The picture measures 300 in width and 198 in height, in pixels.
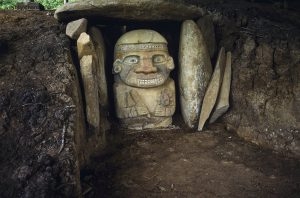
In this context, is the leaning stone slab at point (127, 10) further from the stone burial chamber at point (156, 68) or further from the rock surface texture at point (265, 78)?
the rock surface texture at point (265, 78)

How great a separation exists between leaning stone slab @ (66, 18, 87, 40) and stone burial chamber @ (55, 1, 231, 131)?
0.61 ft

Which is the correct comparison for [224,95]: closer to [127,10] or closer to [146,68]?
[146,68]

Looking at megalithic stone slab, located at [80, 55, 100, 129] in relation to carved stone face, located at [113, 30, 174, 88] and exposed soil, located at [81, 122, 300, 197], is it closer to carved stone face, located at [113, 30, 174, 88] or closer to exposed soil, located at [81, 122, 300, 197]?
exposed soil, located at [81, 122, 300, 197]

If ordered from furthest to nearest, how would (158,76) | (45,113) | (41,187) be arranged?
(158,76), (45,113), (41,187)

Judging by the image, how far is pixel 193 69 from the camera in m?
5.43

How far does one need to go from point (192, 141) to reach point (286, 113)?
128 centimetres

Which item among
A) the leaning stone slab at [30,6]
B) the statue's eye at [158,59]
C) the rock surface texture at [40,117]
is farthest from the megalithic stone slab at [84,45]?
the leaning stone slab at [30,6]

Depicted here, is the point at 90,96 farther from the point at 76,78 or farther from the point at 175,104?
the point at 175,104

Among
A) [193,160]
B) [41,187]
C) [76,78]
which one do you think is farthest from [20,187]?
[193,160]

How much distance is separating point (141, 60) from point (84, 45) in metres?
0.94

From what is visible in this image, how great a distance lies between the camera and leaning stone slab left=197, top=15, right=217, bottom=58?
18.4 feet

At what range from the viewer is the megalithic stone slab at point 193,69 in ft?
17.8

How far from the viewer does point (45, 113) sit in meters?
4.09

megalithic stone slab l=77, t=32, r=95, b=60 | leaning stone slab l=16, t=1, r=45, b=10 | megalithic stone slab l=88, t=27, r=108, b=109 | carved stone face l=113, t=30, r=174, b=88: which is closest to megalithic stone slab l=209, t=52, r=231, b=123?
carved stone face l=113, t=30, r=174, b=88
